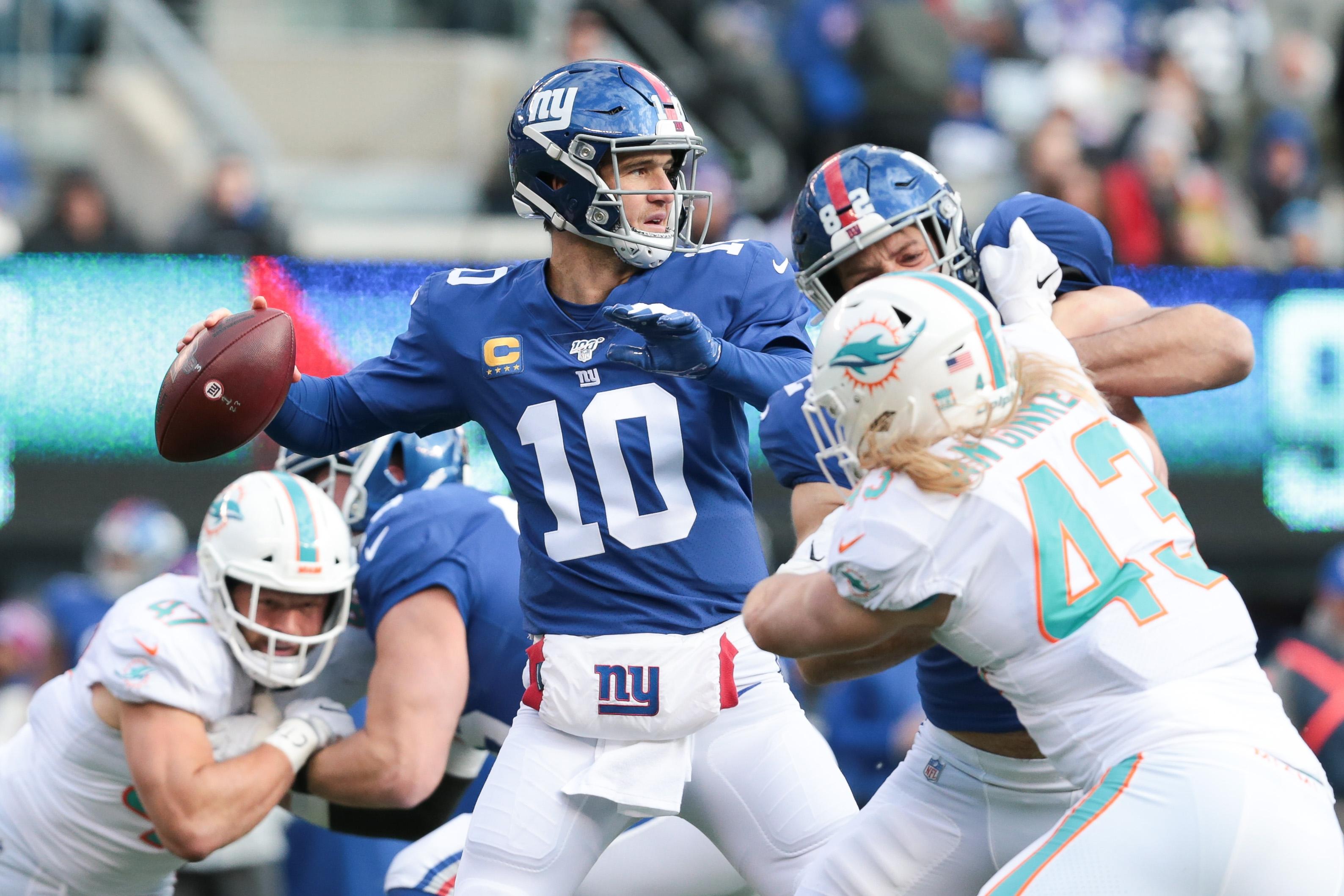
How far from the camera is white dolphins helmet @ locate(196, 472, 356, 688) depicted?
13.7 ft

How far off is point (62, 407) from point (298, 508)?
171 inches

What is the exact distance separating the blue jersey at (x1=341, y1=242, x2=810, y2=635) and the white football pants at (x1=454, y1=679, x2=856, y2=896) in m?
0.24

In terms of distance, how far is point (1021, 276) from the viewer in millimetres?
3289

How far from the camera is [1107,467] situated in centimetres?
288

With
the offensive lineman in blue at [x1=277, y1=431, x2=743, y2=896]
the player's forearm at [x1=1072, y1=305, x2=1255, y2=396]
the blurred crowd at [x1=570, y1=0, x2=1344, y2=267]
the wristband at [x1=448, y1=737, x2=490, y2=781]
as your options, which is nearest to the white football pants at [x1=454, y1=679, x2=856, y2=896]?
the offensive lineman in blue at [x1=277, y1=431, x2=743, y2=896]

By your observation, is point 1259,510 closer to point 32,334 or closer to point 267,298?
point 267,298

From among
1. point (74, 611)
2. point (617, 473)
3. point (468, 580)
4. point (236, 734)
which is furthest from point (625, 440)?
point (74, 611)

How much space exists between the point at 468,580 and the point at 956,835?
151cm

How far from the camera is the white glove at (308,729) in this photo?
4.14 metres

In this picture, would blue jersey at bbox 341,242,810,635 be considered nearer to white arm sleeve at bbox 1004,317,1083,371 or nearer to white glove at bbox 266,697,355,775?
white arm sleeve at bbox 1004,317,1083,371

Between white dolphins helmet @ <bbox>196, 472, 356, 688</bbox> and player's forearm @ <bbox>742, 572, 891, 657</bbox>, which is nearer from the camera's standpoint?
player's forearm @ <bbox>742, 572, 891, 657</bbox>

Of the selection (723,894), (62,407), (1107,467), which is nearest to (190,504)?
(62,407)

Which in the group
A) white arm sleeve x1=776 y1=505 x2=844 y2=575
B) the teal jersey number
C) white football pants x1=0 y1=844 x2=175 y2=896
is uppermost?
the teal jersey number

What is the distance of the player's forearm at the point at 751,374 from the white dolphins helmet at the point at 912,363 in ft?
1.34
